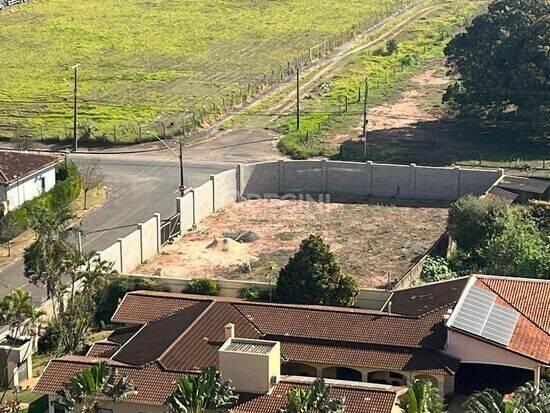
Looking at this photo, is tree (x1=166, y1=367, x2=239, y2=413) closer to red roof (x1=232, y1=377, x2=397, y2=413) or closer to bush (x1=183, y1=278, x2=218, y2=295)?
red roof (x1=232, y1=377, x2=397, y2=413)

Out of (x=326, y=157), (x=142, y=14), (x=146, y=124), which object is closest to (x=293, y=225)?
(x=326, y=157)

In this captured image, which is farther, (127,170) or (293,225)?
(127,170)

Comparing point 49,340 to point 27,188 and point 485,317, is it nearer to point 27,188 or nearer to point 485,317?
point 485,317

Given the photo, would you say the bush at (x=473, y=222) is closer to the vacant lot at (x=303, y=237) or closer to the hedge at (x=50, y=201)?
the vacant lot at (x=303, y=237)

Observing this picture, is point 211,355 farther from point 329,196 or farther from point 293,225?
point 329,196

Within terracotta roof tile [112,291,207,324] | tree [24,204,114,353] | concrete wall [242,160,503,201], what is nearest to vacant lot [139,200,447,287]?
concrete wall [242,160,503,201]

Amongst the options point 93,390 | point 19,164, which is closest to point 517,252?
point 93,390
